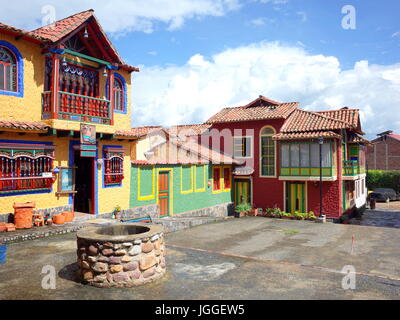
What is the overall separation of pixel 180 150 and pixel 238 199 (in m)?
6.49

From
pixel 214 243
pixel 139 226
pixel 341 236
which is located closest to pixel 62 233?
pixel 139 226

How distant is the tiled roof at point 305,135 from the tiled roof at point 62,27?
13841mm

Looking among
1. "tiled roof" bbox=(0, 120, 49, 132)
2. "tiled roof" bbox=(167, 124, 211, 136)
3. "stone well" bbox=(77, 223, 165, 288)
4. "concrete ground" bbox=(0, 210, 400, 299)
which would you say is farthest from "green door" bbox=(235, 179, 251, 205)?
"stone well" bbox=(77, 223, 165, 288)

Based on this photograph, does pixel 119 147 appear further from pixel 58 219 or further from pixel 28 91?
pixel 28 91

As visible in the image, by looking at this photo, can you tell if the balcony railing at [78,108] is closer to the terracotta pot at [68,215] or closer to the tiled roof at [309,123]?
the terracotta pot at [68,215]

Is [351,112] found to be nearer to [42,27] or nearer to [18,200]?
[42,27]

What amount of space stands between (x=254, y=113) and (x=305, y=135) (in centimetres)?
477

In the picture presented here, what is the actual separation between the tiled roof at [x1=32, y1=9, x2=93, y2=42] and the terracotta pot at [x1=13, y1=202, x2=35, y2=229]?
5.88 meters

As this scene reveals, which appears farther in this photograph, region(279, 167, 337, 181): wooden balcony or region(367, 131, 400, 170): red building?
region(367, 131, 400, 170): red building

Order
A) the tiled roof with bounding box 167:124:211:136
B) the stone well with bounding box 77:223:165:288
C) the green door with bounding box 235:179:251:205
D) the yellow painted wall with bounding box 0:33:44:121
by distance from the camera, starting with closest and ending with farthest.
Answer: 1. the stone well with bounding box 77:223:165:288
2. the yellow painted wall with bounding box 0:33:44:121
3. the green door with bounding box 235:179:251:205
4. the tiled roof with bounding box 167:124:211:136

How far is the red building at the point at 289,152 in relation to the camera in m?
22.2

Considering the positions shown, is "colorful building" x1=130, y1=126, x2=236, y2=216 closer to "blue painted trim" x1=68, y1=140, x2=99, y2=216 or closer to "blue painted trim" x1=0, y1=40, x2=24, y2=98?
"blue painted trim" x1=68, y1=140, x2=99, y2=216

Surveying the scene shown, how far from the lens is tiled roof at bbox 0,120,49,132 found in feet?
37.0

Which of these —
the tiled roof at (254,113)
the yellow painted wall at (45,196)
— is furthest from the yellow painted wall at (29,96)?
the tiled roof at (254,113)
